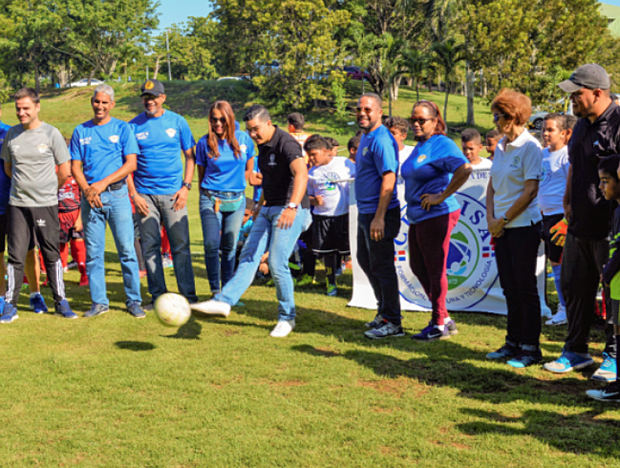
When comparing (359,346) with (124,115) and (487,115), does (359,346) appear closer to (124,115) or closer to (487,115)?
(124,115)

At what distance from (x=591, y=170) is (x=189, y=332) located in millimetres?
4231

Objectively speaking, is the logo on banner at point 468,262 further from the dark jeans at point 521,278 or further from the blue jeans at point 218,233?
the blue jeans at point 218,233

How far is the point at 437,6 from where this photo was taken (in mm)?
50156

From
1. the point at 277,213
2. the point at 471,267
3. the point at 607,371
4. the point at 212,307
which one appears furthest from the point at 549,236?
the point at 212,307

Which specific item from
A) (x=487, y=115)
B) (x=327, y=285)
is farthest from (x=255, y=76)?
(x=327, y=285)

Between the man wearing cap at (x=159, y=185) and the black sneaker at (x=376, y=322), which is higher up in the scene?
the man wearing cap at (x=159, y=185)

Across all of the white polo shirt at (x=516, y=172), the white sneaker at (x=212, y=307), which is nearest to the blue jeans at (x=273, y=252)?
the white sneaker at (x=212, y=307)

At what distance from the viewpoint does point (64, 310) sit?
7.25 m

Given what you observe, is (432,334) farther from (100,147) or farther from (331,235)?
(100,147)

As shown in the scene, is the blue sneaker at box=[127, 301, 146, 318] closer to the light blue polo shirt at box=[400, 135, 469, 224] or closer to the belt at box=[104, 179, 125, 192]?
the belt at box=[104, 179, 125, 192]

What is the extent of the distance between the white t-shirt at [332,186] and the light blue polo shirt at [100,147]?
263 centimetres

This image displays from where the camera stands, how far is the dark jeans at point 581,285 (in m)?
5.08

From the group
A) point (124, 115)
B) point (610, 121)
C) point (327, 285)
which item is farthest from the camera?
point (124, 115)

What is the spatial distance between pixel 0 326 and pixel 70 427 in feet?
10.4
